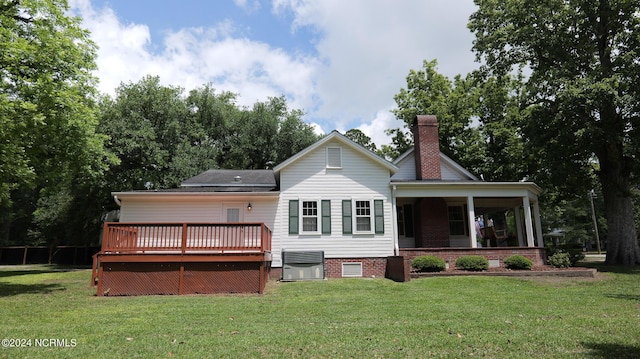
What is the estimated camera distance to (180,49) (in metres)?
17.6

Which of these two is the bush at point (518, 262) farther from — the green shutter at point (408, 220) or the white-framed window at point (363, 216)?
the white-framed window at point (363, 216)

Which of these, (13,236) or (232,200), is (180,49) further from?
(13,236)

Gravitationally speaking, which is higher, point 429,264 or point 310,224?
point 310,224

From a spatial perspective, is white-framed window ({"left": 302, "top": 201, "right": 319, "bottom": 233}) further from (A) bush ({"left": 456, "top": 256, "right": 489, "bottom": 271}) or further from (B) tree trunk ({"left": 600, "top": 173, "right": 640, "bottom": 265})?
(B) tree trunk ({"left": 600, "top": 173, "right": 640, "bottom": 265})

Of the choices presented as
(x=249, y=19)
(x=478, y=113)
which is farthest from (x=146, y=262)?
(x=478, y=113)

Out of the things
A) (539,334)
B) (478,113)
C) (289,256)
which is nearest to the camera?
(539,334)

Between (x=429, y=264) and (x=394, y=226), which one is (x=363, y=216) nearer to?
(x=394, y=226)

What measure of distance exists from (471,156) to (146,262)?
2249 cm

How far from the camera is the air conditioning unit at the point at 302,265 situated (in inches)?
589

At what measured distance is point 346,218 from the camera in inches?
659

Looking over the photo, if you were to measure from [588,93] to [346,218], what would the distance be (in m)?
11.3

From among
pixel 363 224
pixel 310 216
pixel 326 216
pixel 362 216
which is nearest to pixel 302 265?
pixel 310 216

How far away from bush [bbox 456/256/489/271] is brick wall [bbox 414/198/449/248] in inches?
107

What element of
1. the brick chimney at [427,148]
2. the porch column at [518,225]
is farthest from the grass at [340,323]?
the porch column at [518,225]
